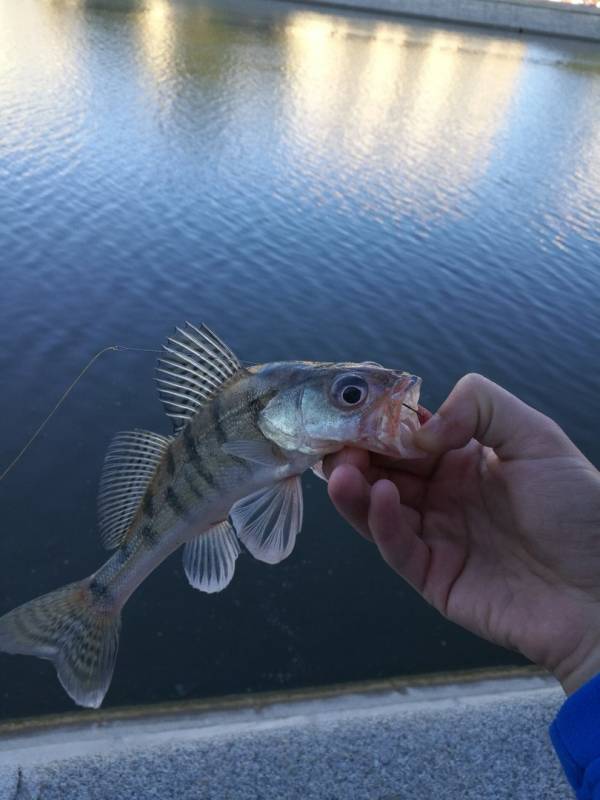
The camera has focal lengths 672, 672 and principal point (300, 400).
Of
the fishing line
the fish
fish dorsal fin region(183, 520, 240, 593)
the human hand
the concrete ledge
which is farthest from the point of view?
the fishing line

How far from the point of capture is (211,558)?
343 cm

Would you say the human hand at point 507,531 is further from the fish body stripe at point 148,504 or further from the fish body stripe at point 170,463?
the fish body stripe at point 148,504

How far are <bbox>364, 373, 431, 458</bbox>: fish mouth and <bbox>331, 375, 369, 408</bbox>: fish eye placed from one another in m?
0.08

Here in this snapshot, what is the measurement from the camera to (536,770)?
388cm

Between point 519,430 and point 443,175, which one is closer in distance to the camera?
point 519,430

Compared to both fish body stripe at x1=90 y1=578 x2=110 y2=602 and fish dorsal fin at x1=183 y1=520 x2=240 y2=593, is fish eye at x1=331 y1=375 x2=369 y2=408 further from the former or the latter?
fish body stripe at x1=90 y1=578 x2=110 y2=602

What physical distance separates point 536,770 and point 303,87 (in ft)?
96.5

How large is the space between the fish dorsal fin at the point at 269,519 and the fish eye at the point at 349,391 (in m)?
0.48

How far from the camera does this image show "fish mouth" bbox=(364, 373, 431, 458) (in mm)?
2861

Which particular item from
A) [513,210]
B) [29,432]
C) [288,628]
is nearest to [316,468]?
[288,628]

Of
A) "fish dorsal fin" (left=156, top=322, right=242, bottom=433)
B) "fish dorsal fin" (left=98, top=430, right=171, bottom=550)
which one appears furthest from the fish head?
"fish dorsal fin" (left=98, top=430, right=171, bottom=550)

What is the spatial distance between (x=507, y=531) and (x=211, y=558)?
1.46 metres

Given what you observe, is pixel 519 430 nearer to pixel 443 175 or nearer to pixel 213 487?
pixel 213 487

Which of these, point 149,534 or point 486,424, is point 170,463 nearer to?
point 149,534
